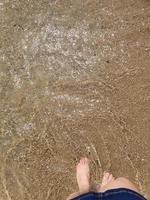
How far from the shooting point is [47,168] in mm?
2721

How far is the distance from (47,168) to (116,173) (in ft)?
1.19

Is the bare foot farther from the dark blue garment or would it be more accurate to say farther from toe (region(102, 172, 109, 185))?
the dark blue garment

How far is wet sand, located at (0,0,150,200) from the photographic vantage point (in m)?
2.72

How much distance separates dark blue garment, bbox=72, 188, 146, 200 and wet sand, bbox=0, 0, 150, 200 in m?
0.41

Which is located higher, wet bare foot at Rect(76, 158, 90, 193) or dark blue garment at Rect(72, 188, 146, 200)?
dark blue garment at Rect(72, 188, 146, 200)

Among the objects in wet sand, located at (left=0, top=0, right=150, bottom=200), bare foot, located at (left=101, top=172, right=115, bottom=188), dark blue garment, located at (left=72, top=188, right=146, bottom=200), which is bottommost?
bare foot, located at (left=101, top=172, right=115, bottom=188)

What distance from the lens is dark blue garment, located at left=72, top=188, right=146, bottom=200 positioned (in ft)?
7.34

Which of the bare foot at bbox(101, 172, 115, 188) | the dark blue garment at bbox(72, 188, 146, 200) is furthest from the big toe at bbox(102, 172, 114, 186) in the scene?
the dark blue garment at bbox(72, 188, 146, 200)

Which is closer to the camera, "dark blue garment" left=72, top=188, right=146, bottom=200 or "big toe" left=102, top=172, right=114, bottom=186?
"dark blue garment" left=72, top=188, right=146, bottom=200

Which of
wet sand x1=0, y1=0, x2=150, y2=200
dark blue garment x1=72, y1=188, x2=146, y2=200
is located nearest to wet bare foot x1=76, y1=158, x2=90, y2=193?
wet sand x1=0, y1=0, x2=150, y2=200

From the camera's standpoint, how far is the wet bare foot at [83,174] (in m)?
2.62

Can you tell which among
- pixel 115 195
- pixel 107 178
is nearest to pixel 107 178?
pixel 107 178

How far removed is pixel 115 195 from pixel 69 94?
678mm

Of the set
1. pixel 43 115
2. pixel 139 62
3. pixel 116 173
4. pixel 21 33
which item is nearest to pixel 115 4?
pixel 139 62
